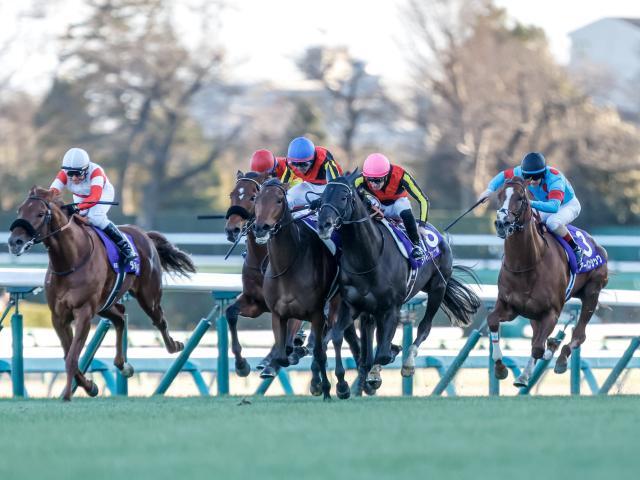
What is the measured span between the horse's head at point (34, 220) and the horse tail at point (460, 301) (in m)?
3.20

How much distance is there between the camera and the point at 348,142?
1483 inches

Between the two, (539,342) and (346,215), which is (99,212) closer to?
(346,215)

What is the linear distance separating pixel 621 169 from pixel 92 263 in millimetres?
26179

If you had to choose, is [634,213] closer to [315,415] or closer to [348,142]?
[348,142]

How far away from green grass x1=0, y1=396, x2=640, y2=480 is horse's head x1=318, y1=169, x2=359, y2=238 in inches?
40.4

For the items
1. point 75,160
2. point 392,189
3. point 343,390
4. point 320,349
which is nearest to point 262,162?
point 392,189

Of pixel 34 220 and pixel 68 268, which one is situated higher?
pixel 34 220

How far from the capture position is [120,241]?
995 cm

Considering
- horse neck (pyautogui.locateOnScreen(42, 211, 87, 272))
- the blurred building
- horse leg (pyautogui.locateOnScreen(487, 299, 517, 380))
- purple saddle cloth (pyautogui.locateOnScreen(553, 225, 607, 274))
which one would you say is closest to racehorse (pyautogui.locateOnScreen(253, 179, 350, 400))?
horse neck (pyautogui.locateOnScreen(42, 211, 87, 272))

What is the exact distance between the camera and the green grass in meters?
4.87

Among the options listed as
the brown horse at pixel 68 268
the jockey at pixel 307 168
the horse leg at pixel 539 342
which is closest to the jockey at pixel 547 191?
the horse leg at pixel 539 342

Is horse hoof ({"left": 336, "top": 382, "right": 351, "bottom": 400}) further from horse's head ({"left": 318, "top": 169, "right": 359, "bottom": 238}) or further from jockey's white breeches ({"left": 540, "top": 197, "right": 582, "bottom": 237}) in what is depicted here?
jockey's white breeches ({"left": 540, "top": 197, "right": 582, "bottom": 237})

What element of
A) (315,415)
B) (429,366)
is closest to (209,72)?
(429,366)

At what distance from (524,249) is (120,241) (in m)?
2.84
